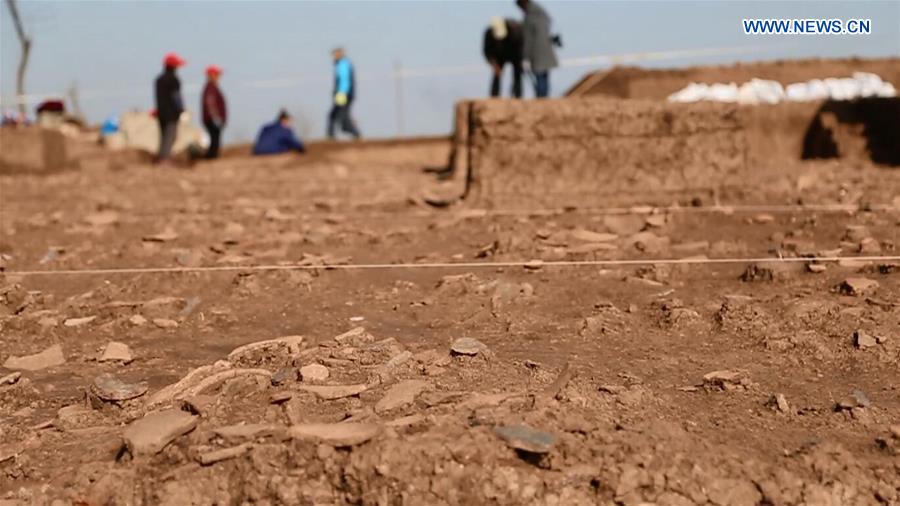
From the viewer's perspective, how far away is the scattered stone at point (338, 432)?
202 cm

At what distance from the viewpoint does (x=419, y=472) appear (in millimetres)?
1939

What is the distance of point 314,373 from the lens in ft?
8.45

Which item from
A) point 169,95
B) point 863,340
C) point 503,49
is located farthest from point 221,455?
point 169,95

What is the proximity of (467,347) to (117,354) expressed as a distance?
1.14 meters

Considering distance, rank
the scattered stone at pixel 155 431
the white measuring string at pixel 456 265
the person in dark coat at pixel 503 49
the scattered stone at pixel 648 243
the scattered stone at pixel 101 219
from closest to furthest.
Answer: the scattered stone at pixel 155 431
the white measuring string at pixel 456 265
the scattered stone at pixel 648 243
the scattered stone at pixel 101 219
the person in dark coat at pixel 503 49

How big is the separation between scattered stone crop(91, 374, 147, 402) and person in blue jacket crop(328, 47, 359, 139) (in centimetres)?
1108

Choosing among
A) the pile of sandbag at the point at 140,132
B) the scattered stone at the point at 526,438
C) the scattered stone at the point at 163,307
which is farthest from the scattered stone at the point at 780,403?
the pile of sandbag at the point at 140,132

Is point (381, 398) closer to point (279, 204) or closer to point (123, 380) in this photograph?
point (123, 380)

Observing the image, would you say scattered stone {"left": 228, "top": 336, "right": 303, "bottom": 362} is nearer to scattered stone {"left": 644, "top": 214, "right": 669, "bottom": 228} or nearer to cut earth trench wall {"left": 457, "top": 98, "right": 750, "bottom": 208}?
scattered stone {"left": 644, "top": 214, "right": 669, "bottom": 228}

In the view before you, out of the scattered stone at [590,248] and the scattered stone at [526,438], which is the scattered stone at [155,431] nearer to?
the scattered stone at [526,438]

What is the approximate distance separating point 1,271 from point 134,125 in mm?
13353

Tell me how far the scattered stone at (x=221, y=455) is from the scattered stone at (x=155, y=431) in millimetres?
116

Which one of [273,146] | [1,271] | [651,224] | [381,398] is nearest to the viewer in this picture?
[381,398]

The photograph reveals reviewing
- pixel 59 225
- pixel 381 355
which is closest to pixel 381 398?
pixel 381 355
